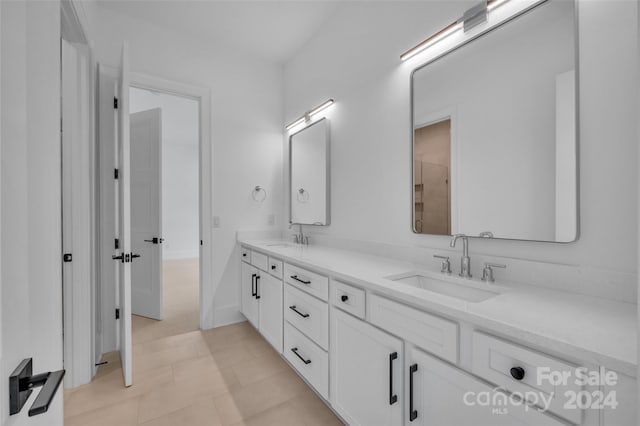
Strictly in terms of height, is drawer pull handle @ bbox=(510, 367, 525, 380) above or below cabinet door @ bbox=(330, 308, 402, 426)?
above

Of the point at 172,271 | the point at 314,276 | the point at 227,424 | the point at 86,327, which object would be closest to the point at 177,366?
the point at 86,327

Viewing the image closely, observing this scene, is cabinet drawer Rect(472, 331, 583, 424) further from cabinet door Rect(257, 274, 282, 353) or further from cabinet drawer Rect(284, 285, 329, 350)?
cabinet door Rect(257, 274, 282, 353)

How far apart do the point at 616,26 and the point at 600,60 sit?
11 cm

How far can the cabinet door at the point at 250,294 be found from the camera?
250cm

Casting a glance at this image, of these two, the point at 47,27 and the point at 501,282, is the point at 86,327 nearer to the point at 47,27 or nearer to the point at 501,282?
the point at 47,27

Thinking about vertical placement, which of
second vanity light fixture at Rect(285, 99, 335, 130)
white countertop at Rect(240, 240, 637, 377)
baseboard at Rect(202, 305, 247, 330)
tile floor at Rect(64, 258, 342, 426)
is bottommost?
tile floor at Rect(64, 258, 342, 426)

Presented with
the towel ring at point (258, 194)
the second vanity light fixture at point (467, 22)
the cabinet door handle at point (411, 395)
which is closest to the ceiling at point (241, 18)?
the second vanity light fixture at point (467, 22)

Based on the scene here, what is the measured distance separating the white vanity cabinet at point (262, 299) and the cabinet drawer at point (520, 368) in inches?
55.8

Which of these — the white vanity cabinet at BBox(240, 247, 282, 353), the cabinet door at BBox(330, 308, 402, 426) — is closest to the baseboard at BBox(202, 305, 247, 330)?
the white vanity cabinet at BBox(240, 247, 282, 353)

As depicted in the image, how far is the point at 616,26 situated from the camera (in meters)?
1.04

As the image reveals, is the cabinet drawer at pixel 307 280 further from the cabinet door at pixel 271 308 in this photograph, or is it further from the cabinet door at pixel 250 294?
the cabinet door at pixel 250 294

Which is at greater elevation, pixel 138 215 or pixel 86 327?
pixel 138 215

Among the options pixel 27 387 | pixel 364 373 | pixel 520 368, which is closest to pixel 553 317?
pixel 520 368

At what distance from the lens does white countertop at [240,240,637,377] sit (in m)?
0.70
